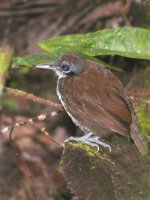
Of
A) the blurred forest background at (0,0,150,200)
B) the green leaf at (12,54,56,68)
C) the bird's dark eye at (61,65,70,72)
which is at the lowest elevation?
the blurred forest background at (0,0,150,200)

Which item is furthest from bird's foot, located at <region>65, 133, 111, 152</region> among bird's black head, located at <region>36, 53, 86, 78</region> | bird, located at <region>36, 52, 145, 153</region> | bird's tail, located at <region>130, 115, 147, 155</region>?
bird's black head, located at <region>36, 53, 86, 78</region>

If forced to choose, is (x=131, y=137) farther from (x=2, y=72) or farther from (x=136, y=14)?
(x=136, y=14)

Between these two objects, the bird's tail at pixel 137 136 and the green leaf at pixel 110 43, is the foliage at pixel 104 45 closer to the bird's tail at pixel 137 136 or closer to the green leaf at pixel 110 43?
the green leaf at pixel 110 43

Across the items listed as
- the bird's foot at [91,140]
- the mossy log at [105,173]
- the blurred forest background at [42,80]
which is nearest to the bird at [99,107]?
the bird's foot at [91,140]

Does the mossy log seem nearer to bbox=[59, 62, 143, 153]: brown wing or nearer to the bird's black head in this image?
bbox=[59, 62, 143, 153]: brown wing

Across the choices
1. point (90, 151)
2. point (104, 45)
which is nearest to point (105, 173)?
point (90, 151)

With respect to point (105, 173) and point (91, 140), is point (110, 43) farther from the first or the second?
point (105, 173)

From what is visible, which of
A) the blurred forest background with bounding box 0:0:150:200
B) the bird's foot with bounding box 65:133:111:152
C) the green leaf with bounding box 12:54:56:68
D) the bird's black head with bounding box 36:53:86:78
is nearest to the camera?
the bird's foot with bounding box 65:133:111:152
